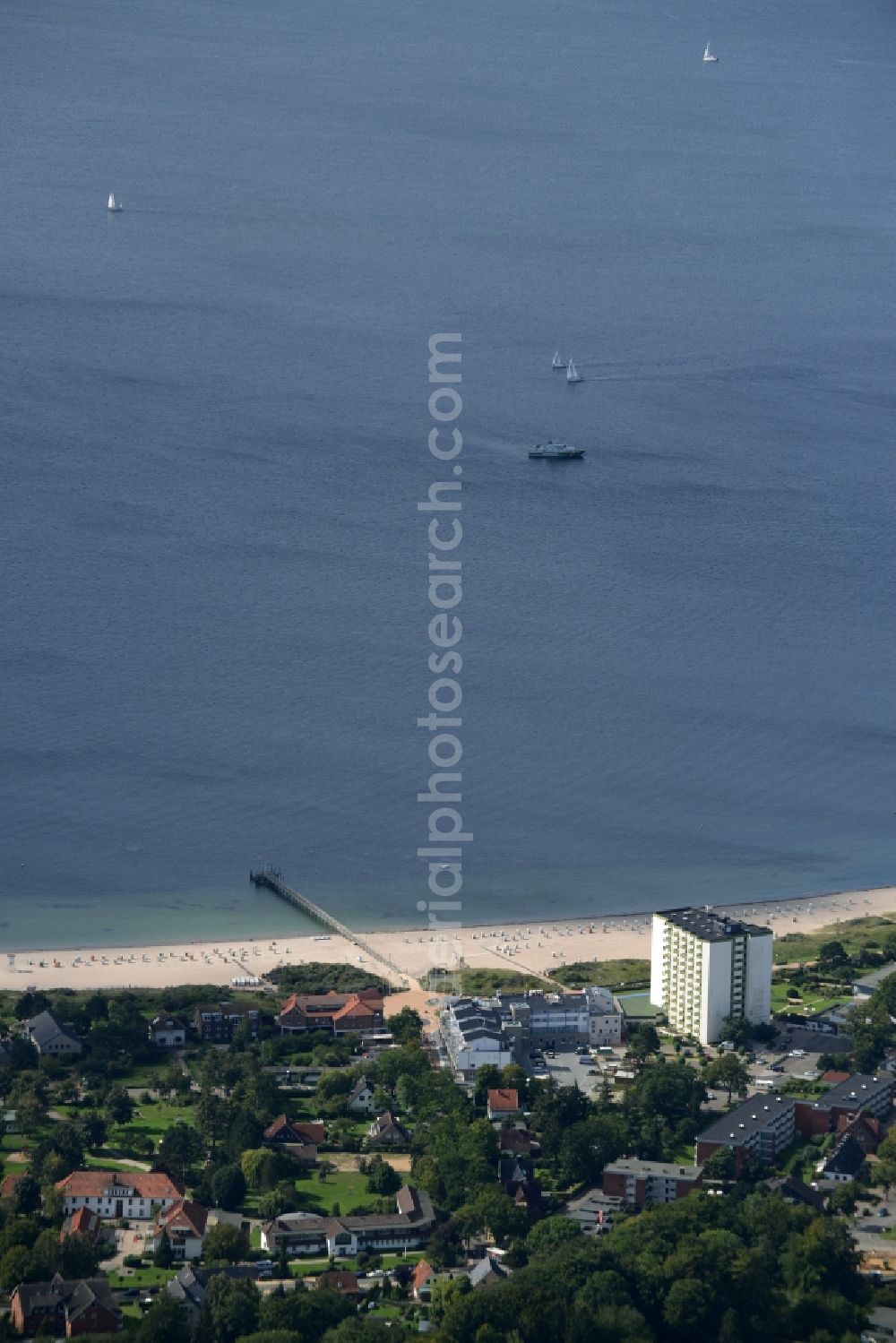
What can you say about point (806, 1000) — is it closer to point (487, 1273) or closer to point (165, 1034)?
point (165, 1034)

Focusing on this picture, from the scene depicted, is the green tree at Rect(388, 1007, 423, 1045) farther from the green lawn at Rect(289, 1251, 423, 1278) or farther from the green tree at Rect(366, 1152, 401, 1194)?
the green lawn at Rect(289, 1251, 423, 1278)

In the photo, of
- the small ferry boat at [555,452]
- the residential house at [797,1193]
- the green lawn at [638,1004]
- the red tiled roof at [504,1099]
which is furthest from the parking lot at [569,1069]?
the small ferry boat at [555,452]

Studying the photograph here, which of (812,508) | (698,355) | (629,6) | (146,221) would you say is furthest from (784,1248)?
(629,6)

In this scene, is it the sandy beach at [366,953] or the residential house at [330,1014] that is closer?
the residential house at [330,1014]

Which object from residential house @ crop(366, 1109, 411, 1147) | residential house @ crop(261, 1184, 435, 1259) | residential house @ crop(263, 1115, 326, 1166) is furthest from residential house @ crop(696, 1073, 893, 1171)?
residential house @ crop(263, 1115, 326, 1166)

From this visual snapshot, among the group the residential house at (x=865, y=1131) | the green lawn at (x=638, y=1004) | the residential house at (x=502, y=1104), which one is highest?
Answer: the green lawn at (x=638, y=1004)

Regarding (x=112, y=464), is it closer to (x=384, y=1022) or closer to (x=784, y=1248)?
(x=384, y=1022)

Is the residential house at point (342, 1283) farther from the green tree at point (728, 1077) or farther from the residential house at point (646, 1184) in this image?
the green tree at point (728, 1077)

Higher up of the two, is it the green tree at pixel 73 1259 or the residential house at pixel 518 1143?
the residential house at pixel 518 1143
